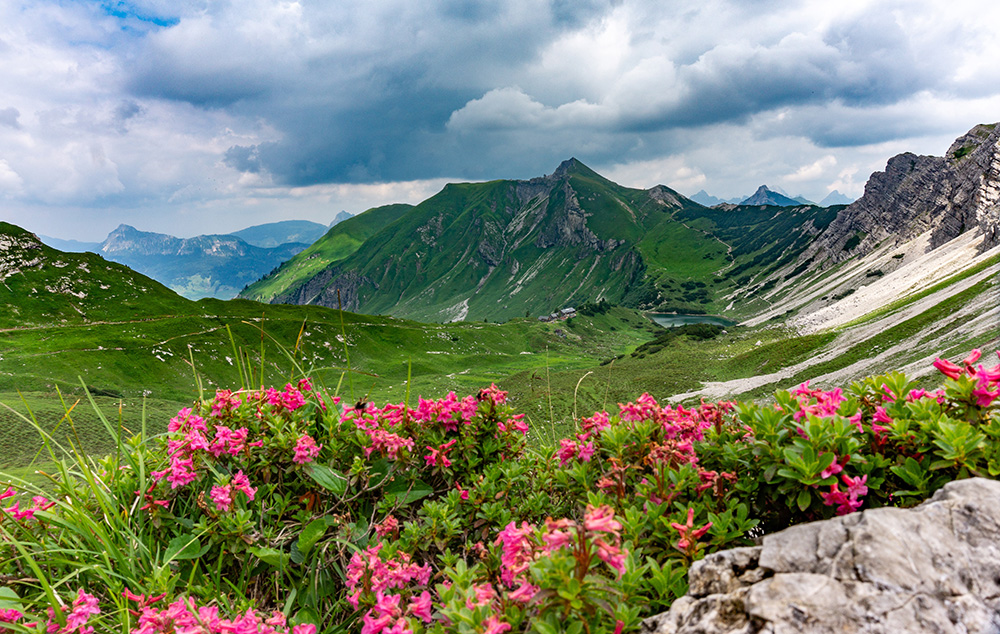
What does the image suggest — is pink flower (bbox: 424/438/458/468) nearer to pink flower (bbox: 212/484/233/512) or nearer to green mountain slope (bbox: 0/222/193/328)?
pink flower (bbox: 212/484/233/512)

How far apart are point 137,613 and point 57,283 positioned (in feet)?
521

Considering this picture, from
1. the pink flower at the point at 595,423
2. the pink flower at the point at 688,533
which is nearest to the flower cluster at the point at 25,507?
the pink flower at the point at 595,423

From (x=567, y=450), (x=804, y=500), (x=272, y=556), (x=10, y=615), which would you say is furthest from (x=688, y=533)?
(x=10, y=615)

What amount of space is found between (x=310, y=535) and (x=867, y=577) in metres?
4.36

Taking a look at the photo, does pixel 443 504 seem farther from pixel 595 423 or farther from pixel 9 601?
pixel 9 601

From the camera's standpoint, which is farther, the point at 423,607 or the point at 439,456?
the point at 439,456

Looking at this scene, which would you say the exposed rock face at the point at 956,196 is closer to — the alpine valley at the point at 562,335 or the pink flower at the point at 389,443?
the alpine valley at the point at 562,335

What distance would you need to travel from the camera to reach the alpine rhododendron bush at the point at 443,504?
10.2ft

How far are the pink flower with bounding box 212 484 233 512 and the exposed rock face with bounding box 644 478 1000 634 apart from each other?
12.6 ft

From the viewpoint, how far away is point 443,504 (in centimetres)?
493

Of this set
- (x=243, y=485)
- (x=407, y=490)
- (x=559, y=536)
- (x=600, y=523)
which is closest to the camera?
(x=600, y=523)

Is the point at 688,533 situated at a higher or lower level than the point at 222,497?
lower

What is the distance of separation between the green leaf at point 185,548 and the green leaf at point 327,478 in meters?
1.07

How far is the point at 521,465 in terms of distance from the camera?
5344mm
